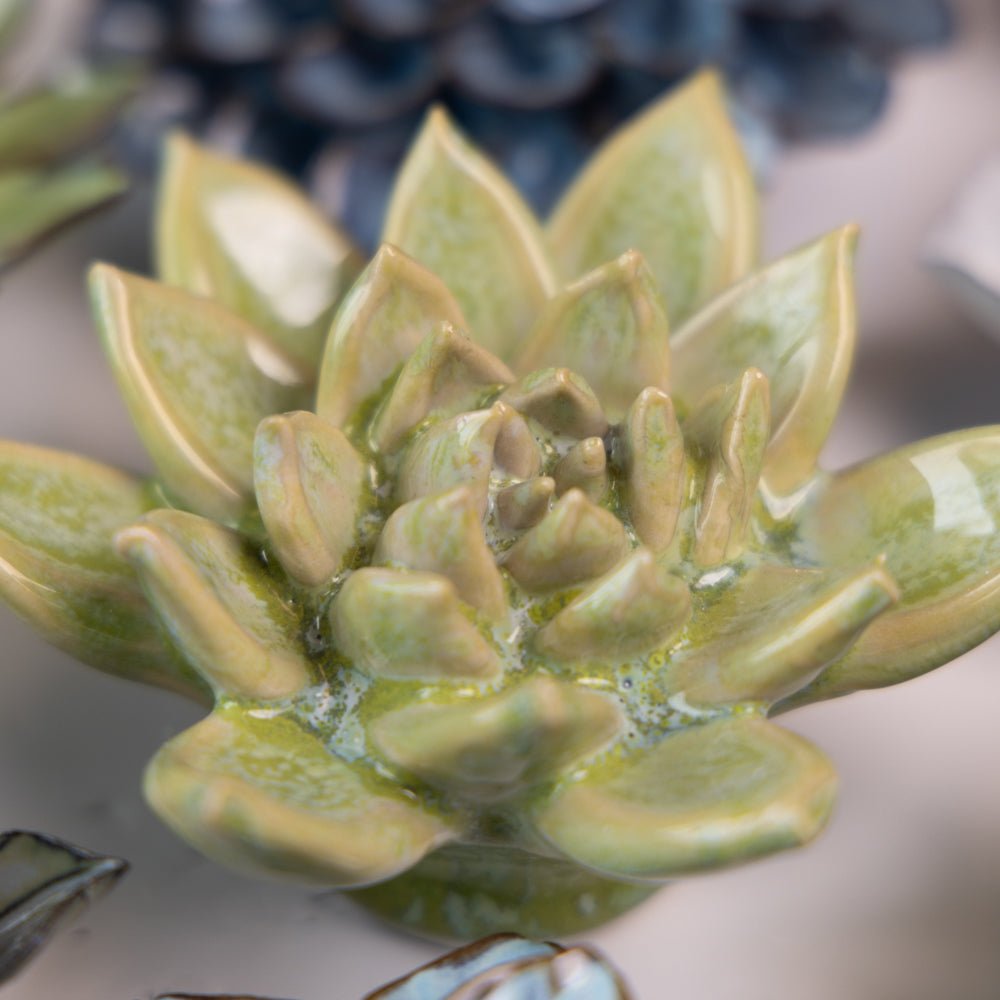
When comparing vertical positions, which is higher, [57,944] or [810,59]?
[810,59]

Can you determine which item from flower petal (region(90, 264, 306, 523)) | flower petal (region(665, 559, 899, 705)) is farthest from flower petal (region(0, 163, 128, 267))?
flower petal (region(665, 559, 899, 705))

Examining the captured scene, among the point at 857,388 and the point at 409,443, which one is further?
the point at 857,388

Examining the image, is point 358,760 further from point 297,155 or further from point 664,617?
point 297,155

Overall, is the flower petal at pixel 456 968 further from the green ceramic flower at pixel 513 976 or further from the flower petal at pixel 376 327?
the flower petal at pixel 376 327

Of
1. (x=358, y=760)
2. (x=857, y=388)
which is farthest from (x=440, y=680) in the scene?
(x=857, y=388)

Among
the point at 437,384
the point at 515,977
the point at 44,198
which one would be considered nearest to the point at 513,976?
the point at 515,977

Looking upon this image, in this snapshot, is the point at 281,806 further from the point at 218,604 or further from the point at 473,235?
the point at 473,235
